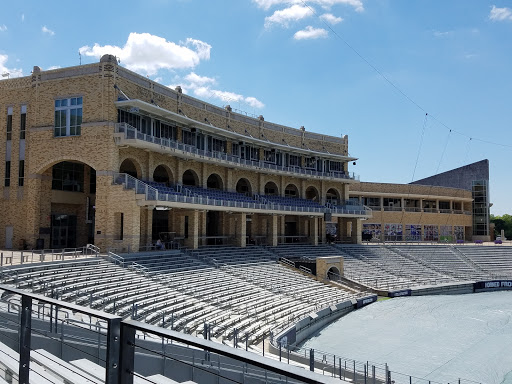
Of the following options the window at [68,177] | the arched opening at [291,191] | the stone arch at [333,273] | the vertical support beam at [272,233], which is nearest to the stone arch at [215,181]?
the vertical support beam at [272,233]

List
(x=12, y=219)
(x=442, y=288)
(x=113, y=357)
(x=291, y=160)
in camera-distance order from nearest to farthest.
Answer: (x=113, y=357)
(x=12, y=219)
(x=442, y=288)
(x=291, y=160)

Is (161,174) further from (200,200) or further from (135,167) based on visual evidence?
(200,200)

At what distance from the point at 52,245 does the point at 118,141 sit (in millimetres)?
11229

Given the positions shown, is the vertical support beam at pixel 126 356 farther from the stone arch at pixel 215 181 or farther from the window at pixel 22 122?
the stone arch at pixel 215 181

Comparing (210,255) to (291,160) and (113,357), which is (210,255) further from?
(113,357)

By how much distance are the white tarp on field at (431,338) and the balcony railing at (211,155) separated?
1945 cm

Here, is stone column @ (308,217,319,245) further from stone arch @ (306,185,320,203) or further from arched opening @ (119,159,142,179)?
arched opening @ (119,159,142,179)

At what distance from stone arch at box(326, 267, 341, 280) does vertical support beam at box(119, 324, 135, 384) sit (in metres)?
40.4

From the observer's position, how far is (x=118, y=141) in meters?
34.5

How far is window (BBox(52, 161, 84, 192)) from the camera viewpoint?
38625 millimetres

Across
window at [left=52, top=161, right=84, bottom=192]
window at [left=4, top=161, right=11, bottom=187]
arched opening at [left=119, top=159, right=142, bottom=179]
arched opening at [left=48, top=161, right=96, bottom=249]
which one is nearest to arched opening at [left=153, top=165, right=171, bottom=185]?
arched opening at [left=119, top=159, right=142, bottom=179]

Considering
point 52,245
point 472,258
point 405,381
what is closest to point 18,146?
point 52,245

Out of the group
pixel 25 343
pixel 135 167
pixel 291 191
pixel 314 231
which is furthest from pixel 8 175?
pixel 25 343

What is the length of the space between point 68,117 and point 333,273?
26305 millimetres
